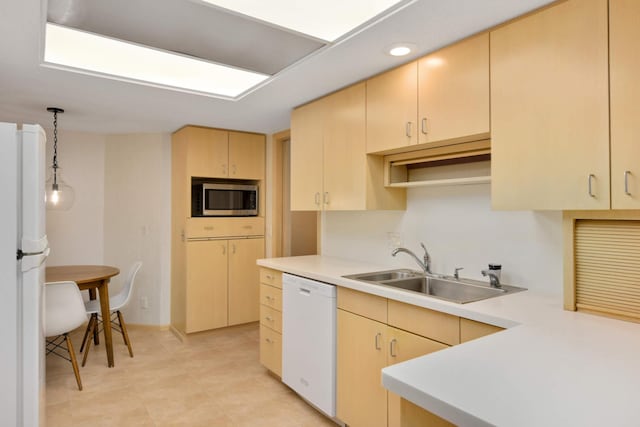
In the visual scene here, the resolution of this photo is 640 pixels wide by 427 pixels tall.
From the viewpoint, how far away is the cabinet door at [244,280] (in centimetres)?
432

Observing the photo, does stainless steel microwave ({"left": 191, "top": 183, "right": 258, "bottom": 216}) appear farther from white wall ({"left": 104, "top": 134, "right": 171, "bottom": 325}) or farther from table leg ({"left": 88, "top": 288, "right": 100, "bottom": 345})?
table leg ({"left": 88, "top": 288, "right": 100, "bottom": 345})

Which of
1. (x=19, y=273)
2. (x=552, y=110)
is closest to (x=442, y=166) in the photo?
(x=552, y=110)

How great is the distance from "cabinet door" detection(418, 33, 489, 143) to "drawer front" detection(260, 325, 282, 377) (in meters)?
1.83

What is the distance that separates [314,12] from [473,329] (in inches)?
63.1

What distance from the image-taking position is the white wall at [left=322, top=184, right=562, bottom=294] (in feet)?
6.53

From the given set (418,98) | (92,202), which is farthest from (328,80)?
(92,202)

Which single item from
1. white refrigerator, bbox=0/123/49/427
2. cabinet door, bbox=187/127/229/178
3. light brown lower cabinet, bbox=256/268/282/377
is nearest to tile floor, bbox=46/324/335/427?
light brown lower cabinet, bbox=256/268/282/377

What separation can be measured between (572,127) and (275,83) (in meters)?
1.77

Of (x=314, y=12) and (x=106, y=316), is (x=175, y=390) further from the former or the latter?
(x=314, y=12)

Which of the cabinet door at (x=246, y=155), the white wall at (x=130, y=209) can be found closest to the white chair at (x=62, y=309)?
the white wall at (x=130, y=209)

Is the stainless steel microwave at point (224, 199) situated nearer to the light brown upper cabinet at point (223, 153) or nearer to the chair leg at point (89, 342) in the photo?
the light brown upper cabinet at point (223, 153)

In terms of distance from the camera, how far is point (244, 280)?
14.4 ft

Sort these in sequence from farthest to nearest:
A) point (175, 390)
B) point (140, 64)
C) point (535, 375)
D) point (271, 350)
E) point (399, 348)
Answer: point (271, 350) < point (175, 390) < point (140, 64) < point (399, 348) < point (535, 375)

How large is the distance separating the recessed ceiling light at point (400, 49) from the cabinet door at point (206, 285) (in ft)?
9.20
